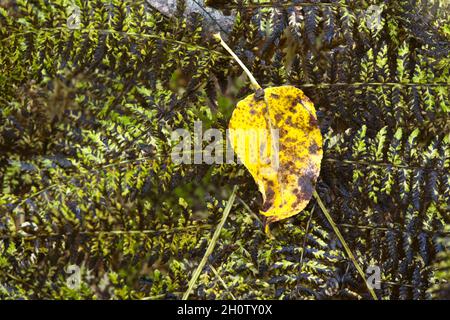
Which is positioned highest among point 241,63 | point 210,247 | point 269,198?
point 241,63

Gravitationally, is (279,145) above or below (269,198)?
above

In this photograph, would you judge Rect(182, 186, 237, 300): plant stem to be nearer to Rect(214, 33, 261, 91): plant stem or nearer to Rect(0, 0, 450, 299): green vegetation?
Rect(0, 0, 450, 299): green vegetation

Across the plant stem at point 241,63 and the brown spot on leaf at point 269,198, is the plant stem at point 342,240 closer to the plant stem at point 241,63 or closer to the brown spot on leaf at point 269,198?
the brown spot on leaf at point 269,198

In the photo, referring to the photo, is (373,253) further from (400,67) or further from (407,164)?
(400,67)

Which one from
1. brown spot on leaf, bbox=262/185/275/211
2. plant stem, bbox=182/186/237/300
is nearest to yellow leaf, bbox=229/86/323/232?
brown spot on leaf, bbox=262/185/275/211

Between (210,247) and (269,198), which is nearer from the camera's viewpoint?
(269,198)

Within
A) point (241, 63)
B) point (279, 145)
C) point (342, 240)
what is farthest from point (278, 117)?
point (342, 240)

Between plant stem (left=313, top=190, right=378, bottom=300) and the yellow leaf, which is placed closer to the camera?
the yellow leaf

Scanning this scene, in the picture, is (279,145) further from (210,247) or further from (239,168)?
(210,247)

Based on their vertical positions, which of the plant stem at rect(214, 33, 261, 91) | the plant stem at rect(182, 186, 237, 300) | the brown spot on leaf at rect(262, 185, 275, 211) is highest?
the plant stem at rect(214, 33, 261, 91)
